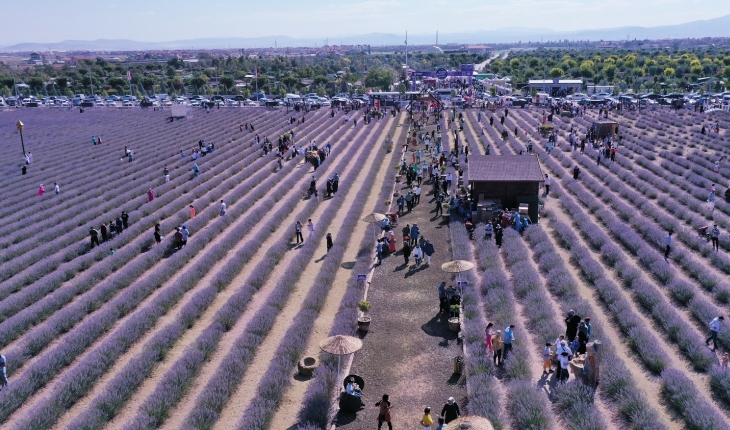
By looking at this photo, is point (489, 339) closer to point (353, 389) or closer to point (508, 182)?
point (353, 389)

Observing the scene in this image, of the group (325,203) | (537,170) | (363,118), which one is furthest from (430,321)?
(363,118)

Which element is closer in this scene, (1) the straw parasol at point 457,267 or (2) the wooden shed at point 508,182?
(1) the straw parasol at point 457,267

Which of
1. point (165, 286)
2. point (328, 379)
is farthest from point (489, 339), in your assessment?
point (165, 286)

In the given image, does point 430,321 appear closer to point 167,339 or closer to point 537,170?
point 167,339

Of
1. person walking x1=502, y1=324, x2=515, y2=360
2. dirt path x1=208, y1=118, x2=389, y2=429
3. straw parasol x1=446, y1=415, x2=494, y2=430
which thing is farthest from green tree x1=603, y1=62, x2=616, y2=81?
straw parasol x1=446, y1=415, x2=494, y2=430

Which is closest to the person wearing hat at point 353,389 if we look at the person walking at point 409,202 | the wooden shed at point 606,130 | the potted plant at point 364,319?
the potted plant at point 364,319

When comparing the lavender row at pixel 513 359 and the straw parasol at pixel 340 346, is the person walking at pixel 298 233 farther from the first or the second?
the straw parasol at pixel 340 346

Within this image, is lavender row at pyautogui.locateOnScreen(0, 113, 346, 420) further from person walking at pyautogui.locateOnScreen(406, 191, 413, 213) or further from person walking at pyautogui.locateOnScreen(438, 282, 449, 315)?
person walking at pyautogui.locateOnScreen(406, 191, 413, 213)
